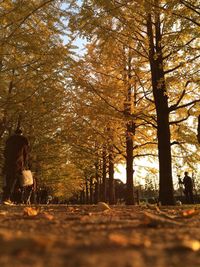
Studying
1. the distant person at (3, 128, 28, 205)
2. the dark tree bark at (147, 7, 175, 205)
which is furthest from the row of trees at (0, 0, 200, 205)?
the distant person at (3, 128, 28, 205)

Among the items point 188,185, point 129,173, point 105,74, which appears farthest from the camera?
point 188,185

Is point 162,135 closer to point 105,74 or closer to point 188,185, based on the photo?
point 105,74

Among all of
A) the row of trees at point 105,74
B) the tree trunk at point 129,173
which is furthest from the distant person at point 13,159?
the tree trunk at point 129,173

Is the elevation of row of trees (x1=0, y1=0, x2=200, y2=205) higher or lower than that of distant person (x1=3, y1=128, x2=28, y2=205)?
higher

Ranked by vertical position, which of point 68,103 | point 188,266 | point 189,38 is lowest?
point 188,266

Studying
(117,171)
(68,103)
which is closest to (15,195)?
(68,103)

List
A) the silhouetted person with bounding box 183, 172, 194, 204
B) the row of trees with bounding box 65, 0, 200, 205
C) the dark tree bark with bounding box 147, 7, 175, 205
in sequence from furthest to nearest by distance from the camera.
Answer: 1. the silhouetted person with bounding box 183, 172, 194, 204
2. the dark tree bark with bounding box 147, 7, 175, 205
3. the row of trees with bounding box 65, 0, 200, 205

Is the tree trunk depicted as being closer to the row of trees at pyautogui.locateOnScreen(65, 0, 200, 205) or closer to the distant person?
the row of trees at pyautogui.locateOnScreen(65, 0, 200, 205)

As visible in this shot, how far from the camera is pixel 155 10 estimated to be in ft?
22.8

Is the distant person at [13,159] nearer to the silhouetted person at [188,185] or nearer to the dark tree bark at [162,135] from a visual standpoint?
the dark tree bark at [162,135]

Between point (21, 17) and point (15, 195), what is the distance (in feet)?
14.1

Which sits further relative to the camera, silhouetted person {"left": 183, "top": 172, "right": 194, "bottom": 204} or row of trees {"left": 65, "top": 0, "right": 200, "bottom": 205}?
silhouetted person {"left": 183, "top": 172, "right": 194, "bottom": 204}

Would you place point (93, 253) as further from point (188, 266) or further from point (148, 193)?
point (148, 193)

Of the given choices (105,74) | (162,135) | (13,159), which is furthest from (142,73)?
(13,159)
